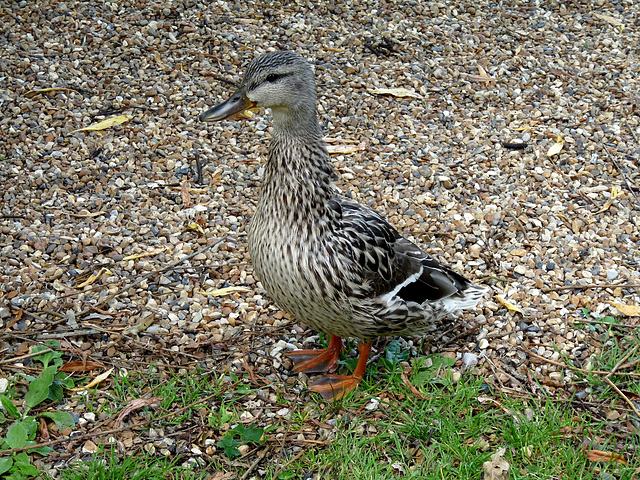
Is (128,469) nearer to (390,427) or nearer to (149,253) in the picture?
(390,427)

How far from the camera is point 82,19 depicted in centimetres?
631

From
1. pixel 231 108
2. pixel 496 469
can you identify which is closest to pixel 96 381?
pixel 231 108

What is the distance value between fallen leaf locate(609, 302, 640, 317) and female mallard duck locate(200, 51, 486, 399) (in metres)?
1.30

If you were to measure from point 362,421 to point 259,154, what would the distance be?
2.42 meters

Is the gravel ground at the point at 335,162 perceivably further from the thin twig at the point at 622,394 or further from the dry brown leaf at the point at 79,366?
the thin twig at the point at 622,394

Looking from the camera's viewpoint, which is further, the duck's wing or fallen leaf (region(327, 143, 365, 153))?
fallen leaf (region(327, 143, 365, 153))

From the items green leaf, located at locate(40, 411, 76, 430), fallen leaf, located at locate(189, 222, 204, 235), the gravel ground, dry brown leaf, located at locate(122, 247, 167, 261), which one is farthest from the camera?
fallen leaf, located at locate(189, 222, 204, 235)

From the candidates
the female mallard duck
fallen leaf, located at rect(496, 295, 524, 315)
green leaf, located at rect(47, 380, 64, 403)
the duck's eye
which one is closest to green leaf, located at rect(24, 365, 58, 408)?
green leaf, located at rect(47, 380, 64, 403)

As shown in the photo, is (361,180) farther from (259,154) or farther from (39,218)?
(39,218)

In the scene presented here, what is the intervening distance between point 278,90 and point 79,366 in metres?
1.76

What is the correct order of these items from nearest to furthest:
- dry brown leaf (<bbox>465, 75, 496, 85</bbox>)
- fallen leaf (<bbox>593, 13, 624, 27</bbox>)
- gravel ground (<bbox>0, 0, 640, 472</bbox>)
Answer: gravel ground (<bbox>0, 0, 640, 472</bbox>)
dry brown leaf (<bbox>465, 75, 496, 85</bbox>)
fallen leaf (<bbox>593, 13, 624, 27</bbox>)

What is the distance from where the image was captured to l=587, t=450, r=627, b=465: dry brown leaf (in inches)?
130

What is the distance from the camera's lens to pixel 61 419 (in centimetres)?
342

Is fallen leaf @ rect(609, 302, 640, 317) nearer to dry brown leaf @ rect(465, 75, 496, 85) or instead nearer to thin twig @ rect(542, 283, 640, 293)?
thin twig @ rect(542, 283, 640, 293)
